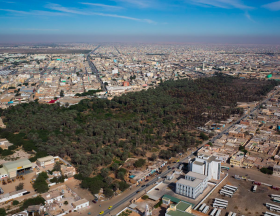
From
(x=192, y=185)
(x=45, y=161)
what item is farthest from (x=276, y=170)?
(x=45, y=161)

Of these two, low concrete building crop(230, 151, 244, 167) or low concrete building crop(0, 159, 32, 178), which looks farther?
low concrete building crop(230, 151, 244, 167)

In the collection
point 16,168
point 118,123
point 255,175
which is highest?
point 118,123

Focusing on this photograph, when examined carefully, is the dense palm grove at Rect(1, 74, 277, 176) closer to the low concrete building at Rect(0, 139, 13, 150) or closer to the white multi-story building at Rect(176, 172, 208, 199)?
the low concrete building at Rect(0, 139, 13, 150)

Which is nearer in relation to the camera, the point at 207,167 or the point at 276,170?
the point at 207,167

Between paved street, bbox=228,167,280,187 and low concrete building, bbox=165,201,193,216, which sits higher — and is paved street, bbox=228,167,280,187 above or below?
below

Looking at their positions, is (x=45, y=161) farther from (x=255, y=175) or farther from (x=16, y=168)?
(x=255, y=175)

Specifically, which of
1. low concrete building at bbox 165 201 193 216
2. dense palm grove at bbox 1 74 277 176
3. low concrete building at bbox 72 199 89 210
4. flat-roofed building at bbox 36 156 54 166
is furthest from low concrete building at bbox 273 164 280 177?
flat-roofed building at bbox 36 156 54 166

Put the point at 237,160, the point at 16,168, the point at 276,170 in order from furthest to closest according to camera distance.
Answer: the point at 237,160 → the point at 276,170 → the point at 16,168

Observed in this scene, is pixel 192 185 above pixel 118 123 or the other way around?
the other way around
